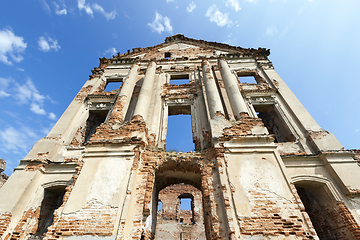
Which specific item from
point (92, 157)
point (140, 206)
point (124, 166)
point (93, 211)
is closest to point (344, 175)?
point (140, 206)

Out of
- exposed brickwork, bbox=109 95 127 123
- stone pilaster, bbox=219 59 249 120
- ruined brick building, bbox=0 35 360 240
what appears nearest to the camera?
ruined brick building, bbox=0 35 360 240

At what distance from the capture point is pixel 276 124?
10.0m

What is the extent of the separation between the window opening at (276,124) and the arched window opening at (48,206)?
9.59 m

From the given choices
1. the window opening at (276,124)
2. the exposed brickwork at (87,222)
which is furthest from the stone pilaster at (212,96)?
the exposed brickwork at (87,222)

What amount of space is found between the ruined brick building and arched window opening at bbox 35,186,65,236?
1.4 inches

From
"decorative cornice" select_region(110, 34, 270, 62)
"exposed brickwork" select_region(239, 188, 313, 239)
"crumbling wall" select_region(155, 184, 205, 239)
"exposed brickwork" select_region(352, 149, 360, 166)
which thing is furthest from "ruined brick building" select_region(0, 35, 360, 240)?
"crumbling wall" select_region(155, 184, 205, 239)

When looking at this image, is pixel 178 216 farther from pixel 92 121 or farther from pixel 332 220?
pixel 332 220

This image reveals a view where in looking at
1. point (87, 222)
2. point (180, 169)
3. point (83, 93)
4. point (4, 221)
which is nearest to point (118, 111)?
point (83, 93)

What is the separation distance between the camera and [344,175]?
657 cm

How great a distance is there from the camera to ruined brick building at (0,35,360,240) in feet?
16.9

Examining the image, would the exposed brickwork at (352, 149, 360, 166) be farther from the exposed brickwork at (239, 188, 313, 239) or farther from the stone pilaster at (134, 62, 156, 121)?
the stone pilaster at (134, 62, 156, 121)

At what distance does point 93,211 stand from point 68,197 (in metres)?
1.03

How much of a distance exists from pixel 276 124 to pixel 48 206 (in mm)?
10643

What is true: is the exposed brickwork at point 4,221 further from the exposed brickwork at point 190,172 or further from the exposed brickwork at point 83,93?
the exposed brickwork at point 83,93
